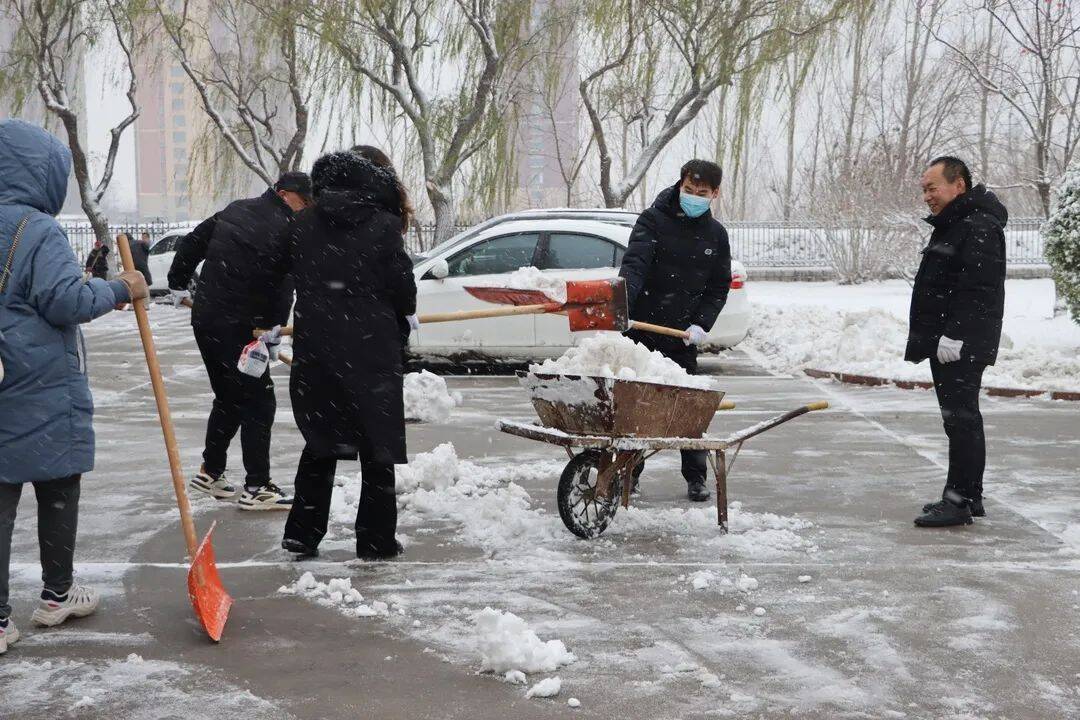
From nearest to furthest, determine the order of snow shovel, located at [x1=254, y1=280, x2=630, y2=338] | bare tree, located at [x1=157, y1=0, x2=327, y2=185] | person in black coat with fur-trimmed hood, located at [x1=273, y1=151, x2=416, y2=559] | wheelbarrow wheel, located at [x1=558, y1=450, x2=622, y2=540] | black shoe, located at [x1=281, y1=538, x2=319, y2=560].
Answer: person in black coat with fur-trimmed hood, located at [x1=273, y1=151, x2=416, y2=559] → black shoe, located at [x1=281, y1=538, x2=319, y2=560] → wheelbarrow wheel, located at [x1=558, y1=450, x2=622, y2=540] → snow shovel, located at [x1=254, y1=280, x2=630, y2=338] → bare tree, located at [x1=157, y1=0, x2=327, y2=185]

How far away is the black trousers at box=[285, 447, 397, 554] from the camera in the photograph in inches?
227

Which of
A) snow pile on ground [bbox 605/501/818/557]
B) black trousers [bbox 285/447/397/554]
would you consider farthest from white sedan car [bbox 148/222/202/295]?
black trousers [bbox 285/447/397/554]

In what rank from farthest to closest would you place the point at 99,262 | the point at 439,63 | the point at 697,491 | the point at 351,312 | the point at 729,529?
the point at 99,262, the point at 439,63, the point at 697,491, the point at 729,529, the point at 351,312

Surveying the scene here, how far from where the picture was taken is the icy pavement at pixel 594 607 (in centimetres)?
415

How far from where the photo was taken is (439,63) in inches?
968

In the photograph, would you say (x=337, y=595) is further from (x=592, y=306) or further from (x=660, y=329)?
(x=660, y=329)

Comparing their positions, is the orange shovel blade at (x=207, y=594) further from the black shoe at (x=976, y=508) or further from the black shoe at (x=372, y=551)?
the black shoe at (x=976, y=508)

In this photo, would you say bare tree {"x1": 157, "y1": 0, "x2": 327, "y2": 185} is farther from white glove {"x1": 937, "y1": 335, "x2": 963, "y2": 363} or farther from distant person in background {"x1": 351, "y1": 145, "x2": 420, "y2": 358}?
white glove {"x1": 937, "y1": 335, "x2": 963, "y2": 363}

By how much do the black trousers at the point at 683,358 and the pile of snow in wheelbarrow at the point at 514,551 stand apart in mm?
288

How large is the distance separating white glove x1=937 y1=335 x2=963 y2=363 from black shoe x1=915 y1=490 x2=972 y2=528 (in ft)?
2.46

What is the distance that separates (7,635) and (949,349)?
463cm

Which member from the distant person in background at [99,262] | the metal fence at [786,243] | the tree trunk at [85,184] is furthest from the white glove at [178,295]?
the metal fence at [786,243]

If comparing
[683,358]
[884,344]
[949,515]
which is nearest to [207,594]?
[683,358]

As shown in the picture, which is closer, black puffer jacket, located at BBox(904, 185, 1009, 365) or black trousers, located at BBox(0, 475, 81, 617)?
black trousers, located at BBox(0, 475, 81, 617)
